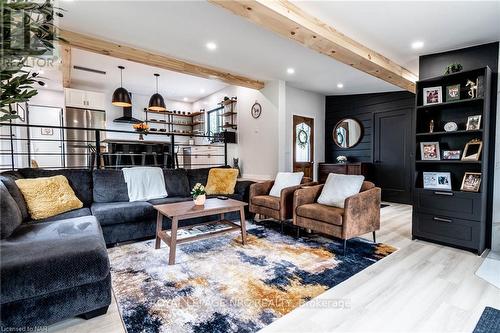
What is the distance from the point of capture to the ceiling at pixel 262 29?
7.92 feet

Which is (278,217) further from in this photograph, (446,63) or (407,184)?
(407,184)

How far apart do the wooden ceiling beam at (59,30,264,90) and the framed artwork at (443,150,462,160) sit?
11.2 ft

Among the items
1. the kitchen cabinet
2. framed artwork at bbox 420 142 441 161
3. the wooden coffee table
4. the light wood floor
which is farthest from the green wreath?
the kitchen cabinet

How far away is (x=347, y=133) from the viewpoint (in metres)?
6.11

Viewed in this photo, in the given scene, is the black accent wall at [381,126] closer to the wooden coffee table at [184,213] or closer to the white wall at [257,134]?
the white wall at [257,134]

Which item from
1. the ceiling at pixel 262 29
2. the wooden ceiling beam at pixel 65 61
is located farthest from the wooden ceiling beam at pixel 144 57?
the wooden ceiling beam at pixel 65 61

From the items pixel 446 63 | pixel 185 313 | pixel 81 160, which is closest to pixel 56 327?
pixel 185 313

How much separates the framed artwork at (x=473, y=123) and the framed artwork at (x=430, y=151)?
1.17ft

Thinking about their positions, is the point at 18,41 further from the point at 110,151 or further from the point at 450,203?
the point at 110,151

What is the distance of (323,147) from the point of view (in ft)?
21.1

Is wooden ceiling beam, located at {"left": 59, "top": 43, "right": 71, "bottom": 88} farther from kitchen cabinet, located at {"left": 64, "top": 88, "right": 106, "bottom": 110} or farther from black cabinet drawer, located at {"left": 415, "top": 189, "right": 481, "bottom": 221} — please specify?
black cabinet drawer, located at {"left": 415, "top": 189, "right": 481, "bottom": 221}

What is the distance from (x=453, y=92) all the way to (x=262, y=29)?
8.03 feet

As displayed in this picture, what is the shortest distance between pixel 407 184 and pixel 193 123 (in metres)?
6.12

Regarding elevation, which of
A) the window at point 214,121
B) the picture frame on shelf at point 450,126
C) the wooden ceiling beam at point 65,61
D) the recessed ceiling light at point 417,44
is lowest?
the picture frame on shelf at point 450,126
